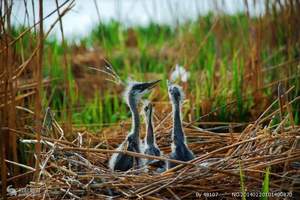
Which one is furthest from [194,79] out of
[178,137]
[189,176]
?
[189,176]

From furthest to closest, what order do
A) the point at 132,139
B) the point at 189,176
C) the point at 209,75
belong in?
the point at 209,75 → the point at 132,139 → the point at 189,176

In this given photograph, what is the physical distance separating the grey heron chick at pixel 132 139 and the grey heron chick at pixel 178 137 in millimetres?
138

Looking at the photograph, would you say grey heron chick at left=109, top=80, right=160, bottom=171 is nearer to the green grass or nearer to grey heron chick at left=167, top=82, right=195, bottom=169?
grey heron chick at left=167, top=82, right=195, bottom=169

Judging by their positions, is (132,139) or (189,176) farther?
(132,139)

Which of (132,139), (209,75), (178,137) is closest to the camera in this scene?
(178,137)

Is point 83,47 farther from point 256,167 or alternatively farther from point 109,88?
point 256,167

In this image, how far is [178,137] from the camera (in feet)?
11.5

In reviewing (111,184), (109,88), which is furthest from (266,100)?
(111,184)

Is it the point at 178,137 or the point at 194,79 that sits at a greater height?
the point at 194,79

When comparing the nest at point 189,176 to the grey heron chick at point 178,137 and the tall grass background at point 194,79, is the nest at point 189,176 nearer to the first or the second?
the grey heron chick at point 178,137

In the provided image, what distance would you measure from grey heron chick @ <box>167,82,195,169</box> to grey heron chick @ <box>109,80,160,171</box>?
0.45ft

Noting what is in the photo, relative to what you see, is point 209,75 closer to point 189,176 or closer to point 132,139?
point 132,139

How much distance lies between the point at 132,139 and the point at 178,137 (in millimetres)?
276

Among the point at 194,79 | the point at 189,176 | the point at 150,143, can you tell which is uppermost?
the point at 194,79
